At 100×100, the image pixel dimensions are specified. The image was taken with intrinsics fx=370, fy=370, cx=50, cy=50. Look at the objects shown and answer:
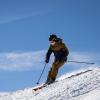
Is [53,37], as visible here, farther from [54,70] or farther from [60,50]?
[54,70]

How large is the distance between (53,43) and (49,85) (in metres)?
2.20

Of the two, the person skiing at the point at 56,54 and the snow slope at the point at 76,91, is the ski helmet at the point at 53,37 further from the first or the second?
the snow slope at the point at 76,91

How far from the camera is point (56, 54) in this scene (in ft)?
62.5

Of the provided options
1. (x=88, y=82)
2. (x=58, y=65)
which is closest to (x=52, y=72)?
(x=58, y=65)

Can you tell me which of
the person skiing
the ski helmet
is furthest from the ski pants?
the ski helmet

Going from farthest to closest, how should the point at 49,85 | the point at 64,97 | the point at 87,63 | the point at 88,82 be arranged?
the point at 87,63, the point at 49,85, the point at 88,82, the point at 64,97

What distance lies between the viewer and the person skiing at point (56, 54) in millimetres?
18656

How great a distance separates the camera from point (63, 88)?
15.3m

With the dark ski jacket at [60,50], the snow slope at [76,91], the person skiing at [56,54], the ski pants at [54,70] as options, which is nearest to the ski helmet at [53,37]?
the person skiing at [56,54]

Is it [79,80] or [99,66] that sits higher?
[99,66]

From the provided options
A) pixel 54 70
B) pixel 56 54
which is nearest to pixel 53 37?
pixel 56 54

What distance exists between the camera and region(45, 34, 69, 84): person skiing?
734 inches

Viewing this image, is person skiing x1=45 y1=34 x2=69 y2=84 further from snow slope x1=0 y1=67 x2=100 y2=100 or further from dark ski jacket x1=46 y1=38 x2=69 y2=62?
snow slope x1=0 y1=67 x2=100 y2=100

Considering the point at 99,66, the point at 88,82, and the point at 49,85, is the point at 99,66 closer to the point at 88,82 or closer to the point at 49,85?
the point at 49,85
